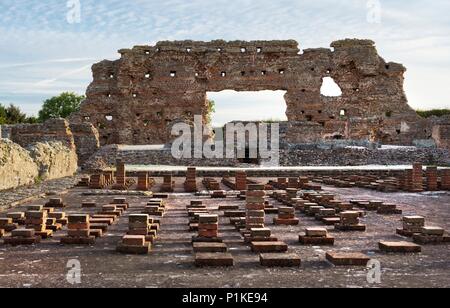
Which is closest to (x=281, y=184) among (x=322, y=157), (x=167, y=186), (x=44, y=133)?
(x=167, y=186)

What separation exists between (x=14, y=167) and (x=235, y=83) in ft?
82.4

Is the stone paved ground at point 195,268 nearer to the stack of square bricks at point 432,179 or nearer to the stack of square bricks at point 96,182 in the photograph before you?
the stack of square bricks at point 96,182

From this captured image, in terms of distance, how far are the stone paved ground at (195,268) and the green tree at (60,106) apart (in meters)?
61.8

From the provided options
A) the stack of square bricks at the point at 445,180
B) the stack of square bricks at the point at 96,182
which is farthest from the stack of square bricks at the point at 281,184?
the stack of square bricks at the point at 96,182

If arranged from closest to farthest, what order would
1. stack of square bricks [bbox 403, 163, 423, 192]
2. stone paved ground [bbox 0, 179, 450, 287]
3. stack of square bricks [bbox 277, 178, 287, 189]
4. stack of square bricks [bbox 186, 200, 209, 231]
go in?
stone paved ground [bbox 0, 179, 450, 287]
stack of square bricks [bbox 186, 200, 209, 231]
stack of square bricks [bbox 403, 163, 423, 192]
stack of square bricks [bbox 277, 178, 287, 189]

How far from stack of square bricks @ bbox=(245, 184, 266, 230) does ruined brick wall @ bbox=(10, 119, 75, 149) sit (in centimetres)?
1710

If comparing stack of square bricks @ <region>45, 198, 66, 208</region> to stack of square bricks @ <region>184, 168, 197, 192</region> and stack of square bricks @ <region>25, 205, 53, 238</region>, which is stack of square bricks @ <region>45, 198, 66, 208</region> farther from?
stack of square bricks @ <region>184, 168, 197, 192</region>

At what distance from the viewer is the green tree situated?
222ft

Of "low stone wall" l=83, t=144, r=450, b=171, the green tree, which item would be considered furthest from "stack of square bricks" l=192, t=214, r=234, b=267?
the green tree

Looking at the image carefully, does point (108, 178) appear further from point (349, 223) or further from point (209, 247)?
point (209, 247)

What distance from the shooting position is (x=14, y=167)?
15.2 metres

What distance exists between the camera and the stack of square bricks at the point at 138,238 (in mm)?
6750
